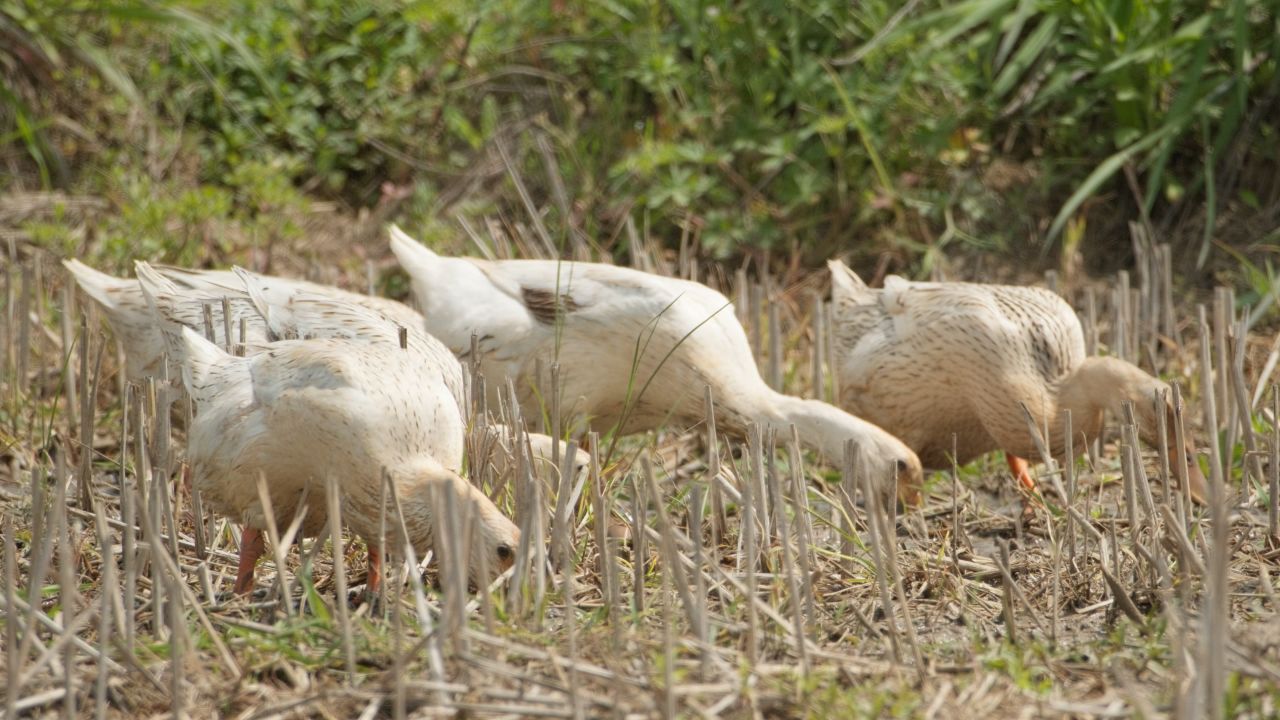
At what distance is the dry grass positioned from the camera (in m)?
2.93

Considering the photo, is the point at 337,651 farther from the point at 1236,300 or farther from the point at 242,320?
the point at 1236,300

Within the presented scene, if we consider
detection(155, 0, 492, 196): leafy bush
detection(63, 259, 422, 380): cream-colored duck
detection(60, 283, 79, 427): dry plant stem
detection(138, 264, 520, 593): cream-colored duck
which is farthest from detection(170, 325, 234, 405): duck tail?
detection(155, 0, 492, 196): leafy bush

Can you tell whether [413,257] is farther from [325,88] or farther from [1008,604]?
[325,88]

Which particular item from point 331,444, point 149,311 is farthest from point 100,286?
point 331,444

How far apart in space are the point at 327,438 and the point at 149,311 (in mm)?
1470

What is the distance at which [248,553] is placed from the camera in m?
3.86

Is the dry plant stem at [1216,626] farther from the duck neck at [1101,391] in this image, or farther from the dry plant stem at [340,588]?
the duck neck at [1101,391]

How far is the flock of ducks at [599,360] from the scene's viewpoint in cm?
395

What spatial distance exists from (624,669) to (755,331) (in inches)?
116

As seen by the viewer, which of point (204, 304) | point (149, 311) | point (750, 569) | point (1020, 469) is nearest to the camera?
point (750, 569)

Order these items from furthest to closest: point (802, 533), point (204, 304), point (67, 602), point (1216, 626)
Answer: point (204, 304) → point (802, 533) → point (67, 602) → point (1216, 626)

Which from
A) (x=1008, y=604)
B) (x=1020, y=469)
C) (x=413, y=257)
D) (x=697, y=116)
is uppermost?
(x=697, y=116)

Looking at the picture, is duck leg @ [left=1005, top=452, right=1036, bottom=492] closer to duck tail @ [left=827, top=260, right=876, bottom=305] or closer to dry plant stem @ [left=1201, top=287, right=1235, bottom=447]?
dry plant stem @ [left=1201, top=287, right=1235, bottom=447]

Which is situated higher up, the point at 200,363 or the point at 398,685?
the point at 200,363
